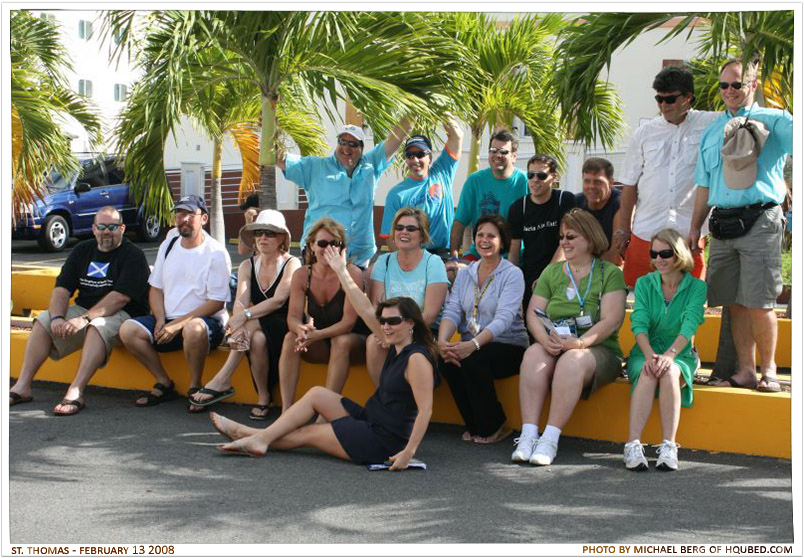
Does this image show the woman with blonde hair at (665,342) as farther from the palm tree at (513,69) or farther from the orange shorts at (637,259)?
the palm tree at (513,69)

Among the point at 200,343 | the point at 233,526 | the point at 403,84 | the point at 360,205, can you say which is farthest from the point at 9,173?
the point at 403,84

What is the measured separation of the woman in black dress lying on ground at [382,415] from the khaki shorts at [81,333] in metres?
1.64

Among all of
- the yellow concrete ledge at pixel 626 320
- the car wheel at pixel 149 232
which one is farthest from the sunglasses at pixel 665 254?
the car wheel at pixel 149 232

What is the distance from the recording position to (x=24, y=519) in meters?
5.38

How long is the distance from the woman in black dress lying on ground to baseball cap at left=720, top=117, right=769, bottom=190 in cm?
197

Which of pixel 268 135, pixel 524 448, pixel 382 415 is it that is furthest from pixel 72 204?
pixel 524 448

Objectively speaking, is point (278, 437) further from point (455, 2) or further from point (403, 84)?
point (403, 84)

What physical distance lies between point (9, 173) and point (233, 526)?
1986 millimetres

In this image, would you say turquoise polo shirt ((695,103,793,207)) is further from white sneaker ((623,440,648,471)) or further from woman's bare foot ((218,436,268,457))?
woman's bare foot ((218,436,268,457))

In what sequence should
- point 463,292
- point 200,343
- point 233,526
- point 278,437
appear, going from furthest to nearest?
point 200,343
point 463,292
point 278,437
point 233,526

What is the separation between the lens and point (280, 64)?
28.1ft

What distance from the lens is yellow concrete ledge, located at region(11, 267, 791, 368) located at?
913 centimetres

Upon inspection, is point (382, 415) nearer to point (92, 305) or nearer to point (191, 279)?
point (191, 279)

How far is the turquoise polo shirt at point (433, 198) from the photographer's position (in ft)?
27.1
